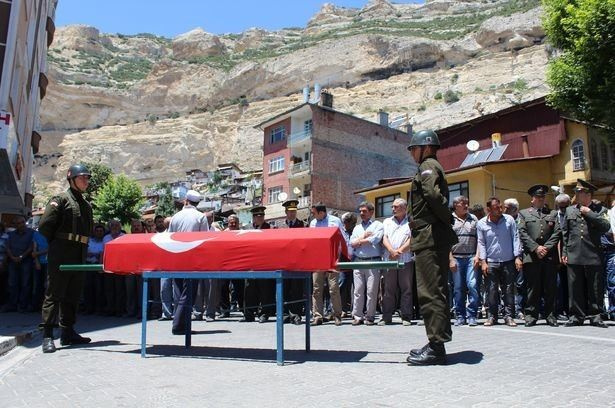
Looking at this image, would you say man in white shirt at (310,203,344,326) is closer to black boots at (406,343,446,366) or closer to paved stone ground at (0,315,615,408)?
paved stone ground at (0,315,615,408)

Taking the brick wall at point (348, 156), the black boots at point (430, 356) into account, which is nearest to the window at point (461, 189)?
the brick wall at point (348, 156)

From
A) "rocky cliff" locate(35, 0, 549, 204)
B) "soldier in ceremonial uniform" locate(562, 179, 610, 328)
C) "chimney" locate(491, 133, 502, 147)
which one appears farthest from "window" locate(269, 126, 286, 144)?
"soldier in ceremonial uniform" locate(562, 179, 610, 328)

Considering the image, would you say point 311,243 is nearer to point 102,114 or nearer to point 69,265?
point 69,265

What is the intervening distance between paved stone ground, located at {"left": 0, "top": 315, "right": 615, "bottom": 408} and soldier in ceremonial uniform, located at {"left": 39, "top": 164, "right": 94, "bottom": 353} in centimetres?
46

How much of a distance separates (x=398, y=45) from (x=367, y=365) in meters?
105

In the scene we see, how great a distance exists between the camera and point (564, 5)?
20.5 metres

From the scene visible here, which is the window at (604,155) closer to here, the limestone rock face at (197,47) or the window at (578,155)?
the window at (578,155)

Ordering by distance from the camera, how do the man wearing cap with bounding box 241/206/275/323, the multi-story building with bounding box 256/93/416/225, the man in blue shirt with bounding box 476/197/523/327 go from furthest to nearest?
the multi-story building with bounding box 256/93/416/225, the man wearing cap with bounding box 241/206/275/323, the man in blue shirt with bounding box 476/197/523/327

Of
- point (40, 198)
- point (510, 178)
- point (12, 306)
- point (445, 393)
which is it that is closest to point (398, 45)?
point (40, 198)

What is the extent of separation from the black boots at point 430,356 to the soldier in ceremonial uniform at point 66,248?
→ 15.2 ft

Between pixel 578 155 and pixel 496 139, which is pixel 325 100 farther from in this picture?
pixel 578 155

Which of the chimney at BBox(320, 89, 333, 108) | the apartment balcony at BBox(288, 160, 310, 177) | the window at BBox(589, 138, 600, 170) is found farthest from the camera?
the chimney at BBox(320, 89, 333, 108)

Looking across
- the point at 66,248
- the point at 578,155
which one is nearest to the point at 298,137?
the point at 578,155

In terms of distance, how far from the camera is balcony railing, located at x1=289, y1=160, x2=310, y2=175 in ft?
162
